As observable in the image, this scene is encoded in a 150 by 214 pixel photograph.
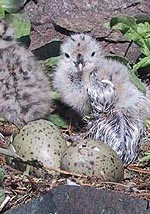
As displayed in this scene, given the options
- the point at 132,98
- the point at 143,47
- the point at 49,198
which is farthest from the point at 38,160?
the point at 143,47

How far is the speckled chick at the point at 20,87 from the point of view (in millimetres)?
4094

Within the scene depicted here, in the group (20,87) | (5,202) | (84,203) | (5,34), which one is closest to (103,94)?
(20,87)

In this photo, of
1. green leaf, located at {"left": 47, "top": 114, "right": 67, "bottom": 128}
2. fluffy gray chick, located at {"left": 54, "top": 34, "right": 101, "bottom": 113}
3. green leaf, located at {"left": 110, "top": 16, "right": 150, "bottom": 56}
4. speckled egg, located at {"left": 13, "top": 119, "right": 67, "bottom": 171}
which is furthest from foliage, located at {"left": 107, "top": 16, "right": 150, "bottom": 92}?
speckled egg, located at {"left": 13, "top": 119, "right": 67, "bottom": 171}

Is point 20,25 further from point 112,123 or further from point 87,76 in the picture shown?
point 112,123

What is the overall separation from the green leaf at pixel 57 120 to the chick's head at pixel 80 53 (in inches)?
12.4

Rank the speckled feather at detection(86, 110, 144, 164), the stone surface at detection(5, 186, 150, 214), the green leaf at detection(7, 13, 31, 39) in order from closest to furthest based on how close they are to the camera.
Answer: the stone surface at detection(5, 186, 150, 214) → the speckled feather at detection(86, 110, 144, 164) → the green leaf at detection(7, 13, 31, 39)

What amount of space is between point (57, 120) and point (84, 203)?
4.51 feet

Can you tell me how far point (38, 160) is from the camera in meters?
3.59

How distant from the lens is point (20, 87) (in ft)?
13.5

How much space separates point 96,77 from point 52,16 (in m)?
0.74

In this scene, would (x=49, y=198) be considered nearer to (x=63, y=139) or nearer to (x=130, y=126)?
(x=63, y=139)

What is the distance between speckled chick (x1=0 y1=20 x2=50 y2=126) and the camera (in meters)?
4.09

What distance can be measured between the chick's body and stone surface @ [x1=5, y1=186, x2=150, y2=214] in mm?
864

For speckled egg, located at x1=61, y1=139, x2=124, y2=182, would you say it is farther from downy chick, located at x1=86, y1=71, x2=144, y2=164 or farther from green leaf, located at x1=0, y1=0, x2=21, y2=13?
green leaf, located at x1=0, y1=0, x2=21, y2=13
